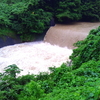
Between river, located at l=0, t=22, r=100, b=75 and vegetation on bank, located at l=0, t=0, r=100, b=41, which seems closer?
river, located at l=0, t=22, r=100, b=75

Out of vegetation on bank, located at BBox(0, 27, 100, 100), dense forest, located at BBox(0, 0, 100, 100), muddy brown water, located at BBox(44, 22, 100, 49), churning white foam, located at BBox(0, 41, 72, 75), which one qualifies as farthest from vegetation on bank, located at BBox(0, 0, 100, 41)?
vegetation on bank, located at BBox(0, 27, 100, 100)

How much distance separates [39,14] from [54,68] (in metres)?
9.04

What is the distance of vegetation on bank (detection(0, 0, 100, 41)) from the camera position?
506 inches

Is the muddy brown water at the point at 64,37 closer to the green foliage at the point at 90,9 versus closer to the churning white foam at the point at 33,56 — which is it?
the churning white foam at the point at 33,56

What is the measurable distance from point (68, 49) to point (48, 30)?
385cm

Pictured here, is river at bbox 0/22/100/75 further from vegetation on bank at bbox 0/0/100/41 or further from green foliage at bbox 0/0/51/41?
vegetation on bank at bbox 0/0/100/41

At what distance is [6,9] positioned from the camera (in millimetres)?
13781

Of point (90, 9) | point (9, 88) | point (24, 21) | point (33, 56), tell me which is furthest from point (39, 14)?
point (9, 88)

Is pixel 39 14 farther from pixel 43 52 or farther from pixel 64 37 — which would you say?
pixel 43 52

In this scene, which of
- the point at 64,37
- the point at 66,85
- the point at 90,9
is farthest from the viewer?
the point at 90,9

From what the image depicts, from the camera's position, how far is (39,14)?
13.9m

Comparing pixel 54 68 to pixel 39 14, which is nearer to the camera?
pixel 54 68

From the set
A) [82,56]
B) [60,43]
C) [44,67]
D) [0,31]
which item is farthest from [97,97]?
[0,31]

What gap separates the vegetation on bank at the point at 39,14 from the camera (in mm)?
Result: 12859
